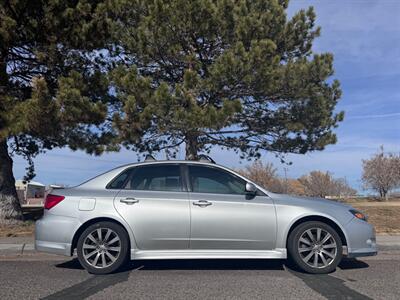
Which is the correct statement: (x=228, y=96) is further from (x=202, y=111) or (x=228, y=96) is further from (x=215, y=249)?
(x=215, y=249)

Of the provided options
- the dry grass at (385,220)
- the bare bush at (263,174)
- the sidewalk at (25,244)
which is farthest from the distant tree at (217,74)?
the bare bush at (263,174)

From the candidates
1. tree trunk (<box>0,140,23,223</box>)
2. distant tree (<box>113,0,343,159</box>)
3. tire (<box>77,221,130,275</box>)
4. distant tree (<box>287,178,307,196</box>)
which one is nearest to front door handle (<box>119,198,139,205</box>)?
tire (<box>77,221,130,275</box>)

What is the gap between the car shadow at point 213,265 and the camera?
24.4 ft

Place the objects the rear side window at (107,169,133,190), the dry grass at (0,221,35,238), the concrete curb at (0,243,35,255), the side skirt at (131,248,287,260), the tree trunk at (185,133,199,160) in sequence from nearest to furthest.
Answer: the side skirt at (131,248,287,260)
the rear side window at (107,169,133,190)
the concrete curb at (0,243,35,255)
the dry grass at (0,221,35,238)
the tree trunk at (185,133,199,160)

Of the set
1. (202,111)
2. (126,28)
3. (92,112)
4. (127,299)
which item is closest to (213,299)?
(127,299)

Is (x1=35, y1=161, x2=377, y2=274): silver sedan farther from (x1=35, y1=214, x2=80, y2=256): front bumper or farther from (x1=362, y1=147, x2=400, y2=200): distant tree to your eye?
(x1=362, y1=147, x2=400, y2=200): distant tree

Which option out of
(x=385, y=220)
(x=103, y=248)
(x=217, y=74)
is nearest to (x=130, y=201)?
(x=103, y=248)

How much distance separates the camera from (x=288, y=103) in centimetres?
1530

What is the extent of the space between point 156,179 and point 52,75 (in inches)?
323

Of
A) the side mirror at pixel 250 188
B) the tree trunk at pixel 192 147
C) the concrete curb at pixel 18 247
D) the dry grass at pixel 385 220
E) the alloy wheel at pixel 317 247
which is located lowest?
the concrete curb at pixel 18 247

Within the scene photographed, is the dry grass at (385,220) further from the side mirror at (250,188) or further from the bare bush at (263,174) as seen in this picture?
the bare bush at (263,174)

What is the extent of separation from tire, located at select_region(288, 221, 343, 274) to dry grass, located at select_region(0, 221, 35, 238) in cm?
747

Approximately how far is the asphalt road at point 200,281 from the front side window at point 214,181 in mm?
1198

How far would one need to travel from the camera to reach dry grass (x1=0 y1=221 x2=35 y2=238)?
1202 cm
